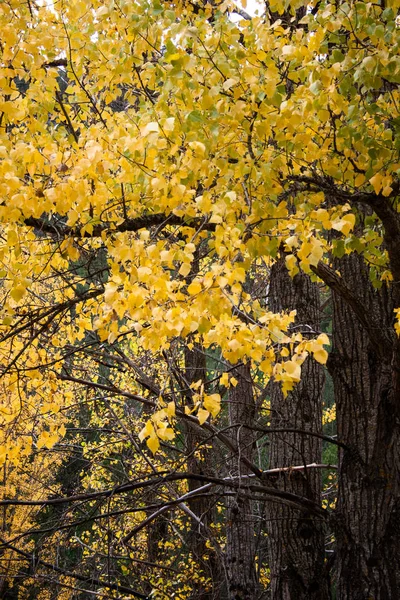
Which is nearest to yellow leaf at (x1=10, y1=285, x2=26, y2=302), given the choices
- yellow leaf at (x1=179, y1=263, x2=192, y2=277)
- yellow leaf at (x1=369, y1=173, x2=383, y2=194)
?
yellow leaf at (x1=179, y1=263, x2=192, y2=277)

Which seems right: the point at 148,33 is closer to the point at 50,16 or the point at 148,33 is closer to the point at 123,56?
the point at 123,56

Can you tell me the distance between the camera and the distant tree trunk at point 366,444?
3893 mm

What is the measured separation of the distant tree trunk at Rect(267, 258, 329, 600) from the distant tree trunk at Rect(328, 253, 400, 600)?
408 millimetres

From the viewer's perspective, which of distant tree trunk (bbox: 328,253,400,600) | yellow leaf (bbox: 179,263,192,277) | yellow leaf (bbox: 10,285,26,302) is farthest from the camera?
distant tree trunk (bbox: 328,253,400,600)

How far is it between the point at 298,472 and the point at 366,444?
1039mm

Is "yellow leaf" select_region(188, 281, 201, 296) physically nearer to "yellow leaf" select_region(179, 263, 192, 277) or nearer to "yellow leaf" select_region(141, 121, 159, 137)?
"yellow leaf" select_region(179, 263, 192, 277)

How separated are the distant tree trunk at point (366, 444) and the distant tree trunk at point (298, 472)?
41 centimetres

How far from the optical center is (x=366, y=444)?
13.6ft

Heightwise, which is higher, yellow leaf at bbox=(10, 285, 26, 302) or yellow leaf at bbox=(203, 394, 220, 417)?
yellow leaf at bbox=(10, 285, 26, 302)

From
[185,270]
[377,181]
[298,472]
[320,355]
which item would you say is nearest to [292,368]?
[320,355]

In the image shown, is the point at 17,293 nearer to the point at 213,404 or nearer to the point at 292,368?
the point at 213,404

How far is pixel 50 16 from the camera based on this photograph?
3.96 meters

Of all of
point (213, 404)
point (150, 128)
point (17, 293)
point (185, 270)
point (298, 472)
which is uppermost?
point (150, 128)

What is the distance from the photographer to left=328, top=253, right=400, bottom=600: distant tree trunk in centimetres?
389
